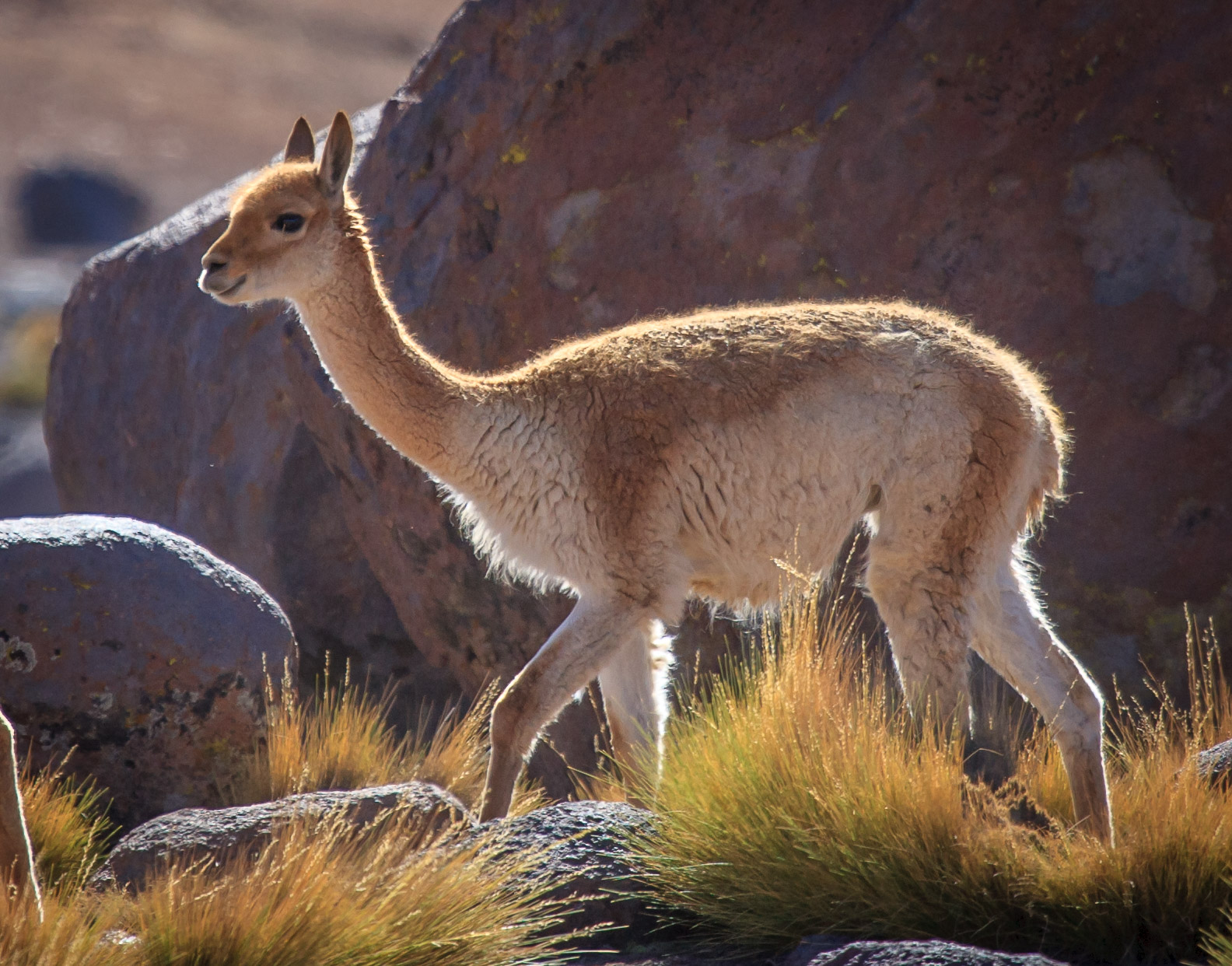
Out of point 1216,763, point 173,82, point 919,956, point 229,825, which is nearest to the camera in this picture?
point 919,956

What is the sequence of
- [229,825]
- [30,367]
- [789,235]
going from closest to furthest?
[229,825], [789,235], [30,367]

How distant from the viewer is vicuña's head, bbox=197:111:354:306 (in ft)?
16.7

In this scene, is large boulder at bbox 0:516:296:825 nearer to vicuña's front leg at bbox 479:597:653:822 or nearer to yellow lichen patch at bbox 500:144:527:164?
vicuña's front leg at bbox 479:597:653:822

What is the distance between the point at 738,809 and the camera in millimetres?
4180

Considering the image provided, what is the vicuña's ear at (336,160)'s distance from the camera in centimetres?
526

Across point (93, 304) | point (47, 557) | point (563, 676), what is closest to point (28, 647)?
point (47, 557)

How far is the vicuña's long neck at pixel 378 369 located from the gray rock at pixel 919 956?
2506mm

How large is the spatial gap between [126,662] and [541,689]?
1.67 metres

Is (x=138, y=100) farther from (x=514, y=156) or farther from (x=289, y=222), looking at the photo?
(x=289, y=222)

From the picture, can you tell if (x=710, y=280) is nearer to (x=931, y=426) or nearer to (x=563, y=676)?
(x=931, y=426)

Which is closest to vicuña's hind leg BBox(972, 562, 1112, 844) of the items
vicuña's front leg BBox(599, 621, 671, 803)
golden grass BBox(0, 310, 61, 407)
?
vicuña's front leg BBox(599, 621, 671, 803)

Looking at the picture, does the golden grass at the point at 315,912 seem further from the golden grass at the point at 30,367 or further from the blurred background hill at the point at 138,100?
the blurred background hill at the point at 138,100

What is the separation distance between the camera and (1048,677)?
4910 mm

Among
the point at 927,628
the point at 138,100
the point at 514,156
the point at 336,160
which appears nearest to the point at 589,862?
the point at 927,628
